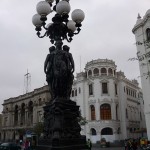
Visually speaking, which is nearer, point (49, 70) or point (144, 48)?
point (49, 70)

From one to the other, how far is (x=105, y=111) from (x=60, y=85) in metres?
34.1

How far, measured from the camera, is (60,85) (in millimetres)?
7449

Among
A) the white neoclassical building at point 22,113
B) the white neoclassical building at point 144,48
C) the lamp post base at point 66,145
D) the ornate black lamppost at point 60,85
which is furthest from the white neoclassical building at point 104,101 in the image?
the lamp post base at point 66,145

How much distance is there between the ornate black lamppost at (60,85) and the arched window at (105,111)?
107 feet

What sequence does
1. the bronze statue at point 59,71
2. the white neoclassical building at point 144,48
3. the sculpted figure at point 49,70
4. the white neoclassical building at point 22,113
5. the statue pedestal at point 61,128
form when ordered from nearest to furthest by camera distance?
the statue pedestal at point 61,128 < the bronze statue at point 59,71 < the sculpted figure at point 49,70 < the white neoclassical building at point 144,48 < the white neoclassical building at point 22,113

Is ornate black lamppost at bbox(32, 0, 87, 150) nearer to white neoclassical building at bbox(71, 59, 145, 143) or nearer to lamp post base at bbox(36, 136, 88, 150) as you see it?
lamp post base at bbox(36, 136, 88, 150)

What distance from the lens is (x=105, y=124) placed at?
39.6 m

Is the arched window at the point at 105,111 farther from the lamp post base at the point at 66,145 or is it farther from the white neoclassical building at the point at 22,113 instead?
the lamp post base at the point at 66,145

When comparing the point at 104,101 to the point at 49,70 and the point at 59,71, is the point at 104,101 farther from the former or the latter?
the point at 59,71

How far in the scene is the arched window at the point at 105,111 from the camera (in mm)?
40219

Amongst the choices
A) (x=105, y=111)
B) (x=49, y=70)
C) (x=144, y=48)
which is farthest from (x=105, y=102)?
(x=49, y=70)

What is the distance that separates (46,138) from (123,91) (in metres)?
37.5

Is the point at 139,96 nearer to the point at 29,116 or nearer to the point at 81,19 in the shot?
the point at 29,116

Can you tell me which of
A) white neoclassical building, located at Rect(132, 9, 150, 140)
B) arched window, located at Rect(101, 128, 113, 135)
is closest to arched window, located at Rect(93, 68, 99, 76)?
arched window, located at Rect(101, 128, 113, 135)
